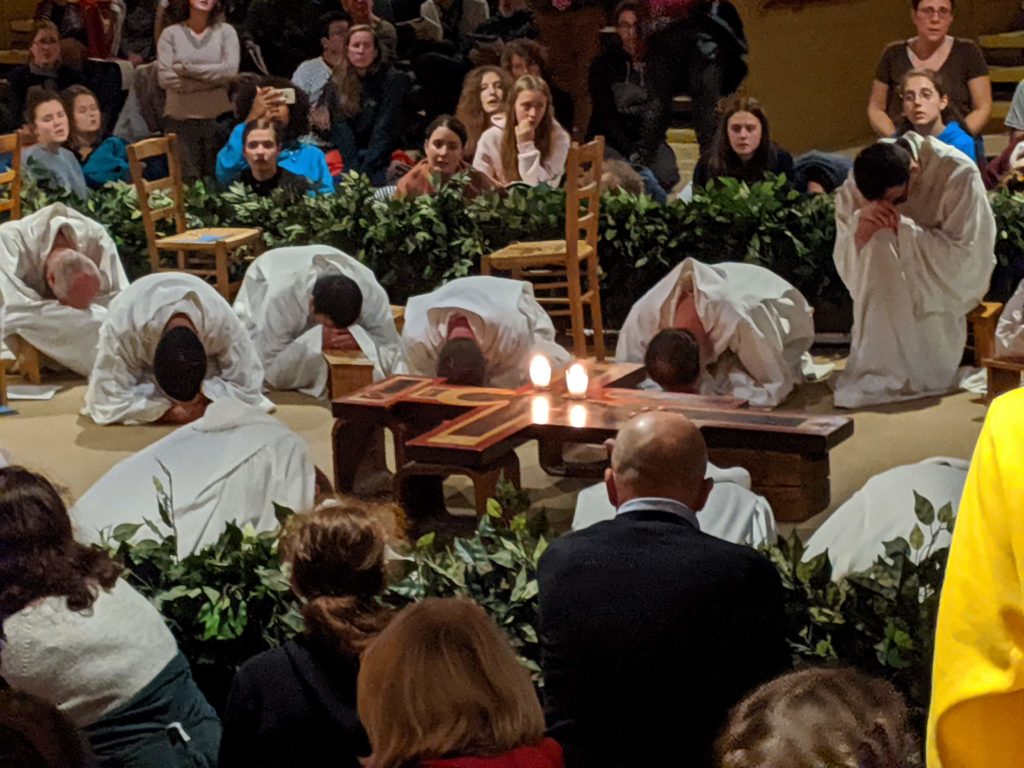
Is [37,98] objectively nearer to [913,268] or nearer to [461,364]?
[461,364]

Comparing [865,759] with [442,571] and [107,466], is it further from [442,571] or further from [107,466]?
[107,466]

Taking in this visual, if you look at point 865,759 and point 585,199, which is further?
point 585,199

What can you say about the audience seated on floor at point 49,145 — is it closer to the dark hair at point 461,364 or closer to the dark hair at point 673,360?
the dark hair at point 461,364

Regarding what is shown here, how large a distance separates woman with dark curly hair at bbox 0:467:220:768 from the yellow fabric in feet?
7.48

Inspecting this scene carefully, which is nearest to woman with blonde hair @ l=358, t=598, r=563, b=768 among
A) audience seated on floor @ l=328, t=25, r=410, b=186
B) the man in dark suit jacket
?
the man in dark suit jacket

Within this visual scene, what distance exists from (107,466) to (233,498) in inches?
91.8

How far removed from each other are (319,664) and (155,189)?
615 cm

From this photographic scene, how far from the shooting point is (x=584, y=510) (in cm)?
466

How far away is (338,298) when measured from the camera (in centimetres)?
760

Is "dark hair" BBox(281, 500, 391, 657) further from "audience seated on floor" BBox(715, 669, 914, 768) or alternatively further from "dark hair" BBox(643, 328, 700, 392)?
"dark hair" BBox(643, 328, 700, 392)

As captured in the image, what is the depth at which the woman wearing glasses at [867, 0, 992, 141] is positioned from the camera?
29.5 feet

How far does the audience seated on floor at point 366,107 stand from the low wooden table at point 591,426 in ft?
15.0

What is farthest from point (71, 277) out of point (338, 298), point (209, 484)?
point (209, 484)

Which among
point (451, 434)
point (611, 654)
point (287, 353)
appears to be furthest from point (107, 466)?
point (611, 654)
